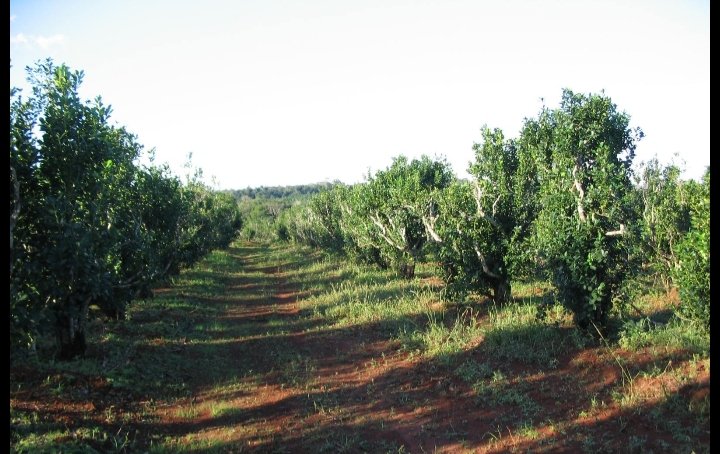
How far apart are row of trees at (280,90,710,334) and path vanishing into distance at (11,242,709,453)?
142cm

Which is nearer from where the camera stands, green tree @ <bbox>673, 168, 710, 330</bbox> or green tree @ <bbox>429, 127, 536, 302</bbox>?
green tree @ <bbox>673, 168, 710, 330</bbox>

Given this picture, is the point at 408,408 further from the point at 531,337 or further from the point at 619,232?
the point at 619,232

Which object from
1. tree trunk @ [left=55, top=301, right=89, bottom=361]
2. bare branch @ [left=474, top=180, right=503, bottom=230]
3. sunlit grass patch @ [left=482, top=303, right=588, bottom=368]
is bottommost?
sunlit grass patch @ [left=482, top=303, right=588, bottom=368]

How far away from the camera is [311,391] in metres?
11.0

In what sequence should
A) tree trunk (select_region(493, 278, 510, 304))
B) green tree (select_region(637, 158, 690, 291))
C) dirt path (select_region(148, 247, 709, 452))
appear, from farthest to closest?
tree trunk (select_region(493, 278, 510, 304))
green tree (select_region(637, 158, 690, 291))
dirt path (select_region(148, 247, 709, 452))

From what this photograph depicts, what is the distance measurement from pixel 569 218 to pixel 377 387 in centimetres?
632

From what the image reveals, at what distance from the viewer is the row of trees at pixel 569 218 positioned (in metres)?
10.6

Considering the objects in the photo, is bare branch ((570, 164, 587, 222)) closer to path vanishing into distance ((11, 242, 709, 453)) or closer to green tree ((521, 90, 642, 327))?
green tree ((521, 90, 642, 327))

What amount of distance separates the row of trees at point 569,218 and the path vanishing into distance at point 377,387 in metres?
1.42

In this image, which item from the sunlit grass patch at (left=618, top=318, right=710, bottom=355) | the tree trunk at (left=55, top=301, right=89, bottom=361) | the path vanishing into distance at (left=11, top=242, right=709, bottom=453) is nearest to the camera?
the path vanishing into distance at (left=11, top=242, right=709, bottom=453)

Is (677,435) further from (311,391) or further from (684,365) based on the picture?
(311,391)

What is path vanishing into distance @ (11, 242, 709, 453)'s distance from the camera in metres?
8.05

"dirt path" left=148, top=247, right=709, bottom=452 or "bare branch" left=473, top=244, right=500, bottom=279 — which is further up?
"bare branch" left=473, top=244, right=500, bottom=279

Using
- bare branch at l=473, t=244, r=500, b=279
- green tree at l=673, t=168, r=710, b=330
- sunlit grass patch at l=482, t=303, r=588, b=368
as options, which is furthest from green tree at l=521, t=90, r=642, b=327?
bare branch at l=473, t=244, r=500, b=279
